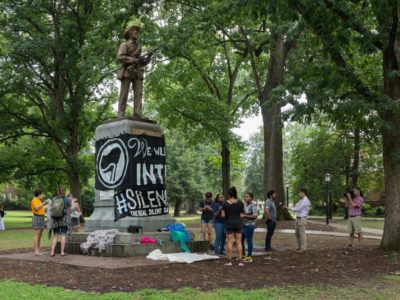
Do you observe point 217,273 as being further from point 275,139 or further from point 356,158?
point 356,158

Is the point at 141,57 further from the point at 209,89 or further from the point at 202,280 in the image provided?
the point at 209,89

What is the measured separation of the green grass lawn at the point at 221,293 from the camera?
25.1 feet

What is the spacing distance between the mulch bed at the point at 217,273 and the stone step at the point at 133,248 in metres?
1.50

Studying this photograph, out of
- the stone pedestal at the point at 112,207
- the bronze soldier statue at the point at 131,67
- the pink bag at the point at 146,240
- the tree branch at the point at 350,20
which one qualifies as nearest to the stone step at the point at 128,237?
the pink bag at the point at 146,240

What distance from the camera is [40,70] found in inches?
1230

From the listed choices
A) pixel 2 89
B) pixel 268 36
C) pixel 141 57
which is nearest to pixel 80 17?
pixel 2 89

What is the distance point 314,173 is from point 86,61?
76.7 feet

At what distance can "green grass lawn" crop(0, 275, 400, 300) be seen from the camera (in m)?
7.66

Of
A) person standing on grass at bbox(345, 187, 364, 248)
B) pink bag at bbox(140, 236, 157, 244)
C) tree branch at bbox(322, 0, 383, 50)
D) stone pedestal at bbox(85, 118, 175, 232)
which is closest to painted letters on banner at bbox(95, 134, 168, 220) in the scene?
stone pedestal at bbox(85, 118, 175, 232)

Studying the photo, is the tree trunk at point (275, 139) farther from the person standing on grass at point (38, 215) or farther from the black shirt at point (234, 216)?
the black shirt at point (234, 216)

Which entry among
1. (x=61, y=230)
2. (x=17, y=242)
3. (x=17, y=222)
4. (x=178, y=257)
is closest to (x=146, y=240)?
(x=178, y=257)

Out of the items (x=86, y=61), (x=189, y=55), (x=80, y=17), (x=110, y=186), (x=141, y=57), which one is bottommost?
(x=110, y=186)

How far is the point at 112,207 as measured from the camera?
46.3 ft

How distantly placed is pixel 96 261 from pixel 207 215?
183 inches
